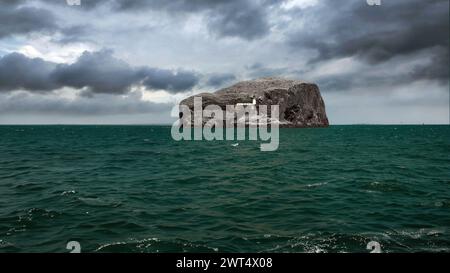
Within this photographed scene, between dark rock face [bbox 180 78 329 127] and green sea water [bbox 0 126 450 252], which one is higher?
dark rock face [bbox 180 78 329 127]

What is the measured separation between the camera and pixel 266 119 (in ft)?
522

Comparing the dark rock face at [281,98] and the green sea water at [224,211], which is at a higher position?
the dark rock face at [281,98]

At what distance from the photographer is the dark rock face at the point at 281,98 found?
546 feet

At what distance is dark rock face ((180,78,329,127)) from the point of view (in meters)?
166

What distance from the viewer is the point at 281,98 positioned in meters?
168

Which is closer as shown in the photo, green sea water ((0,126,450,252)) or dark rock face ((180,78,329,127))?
green sea water ((0,126,450,252))

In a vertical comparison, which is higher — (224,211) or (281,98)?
(281,98)

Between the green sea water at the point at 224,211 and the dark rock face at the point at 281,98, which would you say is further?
the dark rock face at the point at 281,98

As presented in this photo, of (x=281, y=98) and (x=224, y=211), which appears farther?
(x=281, y=98)

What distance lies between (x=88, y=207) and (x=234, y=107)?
14682 cm

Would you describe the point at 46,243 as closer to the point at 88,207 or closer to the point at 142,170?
the point at 88,207
